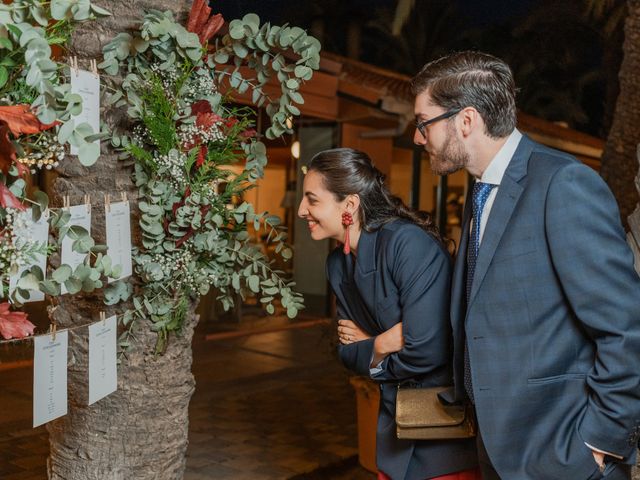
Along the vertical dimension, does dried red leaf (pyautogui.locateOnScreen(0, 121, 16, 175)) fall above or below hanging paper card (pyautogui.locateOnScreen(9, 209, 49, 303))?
above

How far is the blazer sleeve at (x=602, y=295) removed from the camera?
78.9 inches

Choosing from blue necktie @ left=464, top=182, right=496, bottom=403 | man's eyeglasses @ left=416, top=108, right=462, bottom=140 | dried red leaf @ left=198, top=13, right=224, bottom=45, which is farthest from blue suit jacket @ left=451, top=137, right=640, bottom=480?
dried red leaf @ left=198, top=13, right=224, bottom=45

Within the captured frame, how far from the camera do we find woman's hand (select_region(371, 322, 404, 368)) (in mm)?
2652

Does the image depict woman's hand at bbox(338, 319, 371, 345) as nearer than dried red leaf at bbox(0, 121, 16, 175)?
No

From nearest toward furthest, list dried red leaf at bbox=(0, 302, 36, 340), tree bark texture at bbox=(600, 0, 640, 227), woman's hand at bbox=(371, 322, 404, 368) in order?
dried red leaf at bbox=(0, 302, 36, 340), woman's hand at bbox=(371, 322, 404, 368), tree bark texture at bbox=(600, 0, 640, 227)

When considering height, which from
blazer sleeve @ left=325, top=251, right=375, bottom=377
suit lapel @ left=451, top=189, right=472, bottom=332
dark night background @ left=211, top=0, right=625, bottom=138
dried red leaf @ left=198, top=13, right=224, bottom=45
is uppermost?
dark night background @ left=211, top=0, right=625, bottom=138

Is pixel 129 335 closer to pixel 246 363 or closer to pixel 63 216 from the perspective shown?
pixel 63 216

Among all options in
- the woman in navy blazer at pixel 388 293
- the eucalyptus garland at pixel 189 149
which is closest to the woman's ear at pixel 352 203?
the woman in navy blazer at pixel 388 293

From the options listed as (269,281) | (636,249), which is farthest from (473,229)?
(636,249)

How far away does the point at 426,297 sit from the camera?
263 centimetres

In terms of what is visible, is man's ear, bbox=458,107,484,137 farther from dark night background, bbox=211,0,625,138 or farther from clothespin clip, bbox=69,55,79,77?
dark night background, bbox=211,0,625,138

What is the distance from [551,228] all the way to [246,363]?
6.52 m

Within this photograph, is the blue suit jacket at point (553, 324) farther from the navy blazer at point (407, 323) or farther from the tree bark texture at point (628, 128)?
the tree bark texture at point (628, 128)

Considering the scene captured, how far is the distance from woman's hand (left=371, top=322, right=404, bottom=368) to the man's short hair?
78 cm
